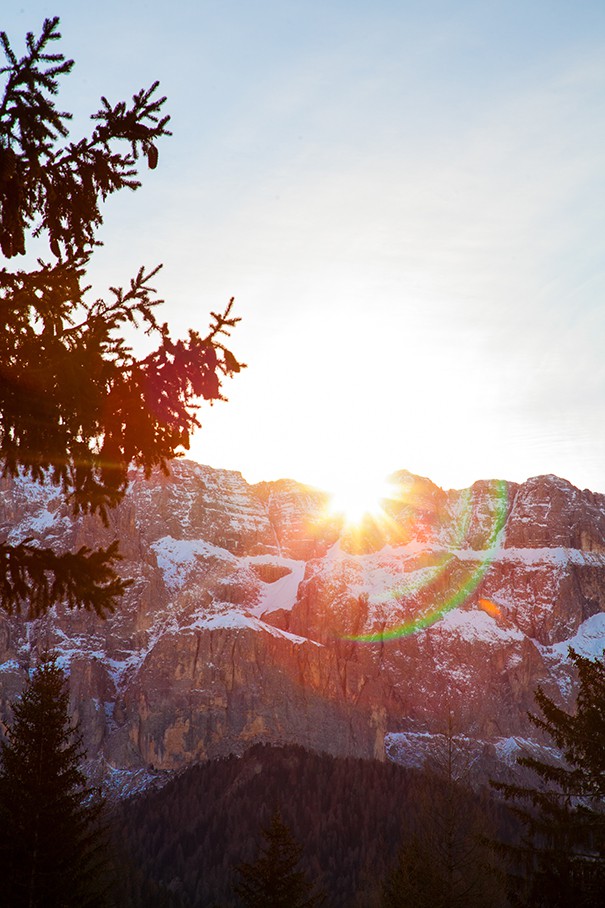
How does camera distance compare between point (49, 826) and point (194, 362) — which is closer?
point (194, 362)

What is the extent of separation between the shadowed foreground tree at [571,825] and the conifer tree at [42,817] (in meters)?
10.1

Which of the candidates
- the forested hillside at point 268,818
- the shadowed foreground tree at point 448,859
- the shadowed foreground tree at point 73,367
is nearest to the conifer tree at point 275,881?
the shadowed foreground tree at point 448,859

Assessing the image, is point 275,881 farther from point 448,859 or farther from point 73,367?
point 73,367

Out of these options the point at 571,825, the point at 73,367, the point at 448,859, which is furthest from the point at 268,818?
the point at 73,367

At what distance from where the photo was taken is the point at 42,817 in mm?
19812

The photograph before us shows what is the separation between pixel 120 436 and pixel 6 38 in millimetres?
3999

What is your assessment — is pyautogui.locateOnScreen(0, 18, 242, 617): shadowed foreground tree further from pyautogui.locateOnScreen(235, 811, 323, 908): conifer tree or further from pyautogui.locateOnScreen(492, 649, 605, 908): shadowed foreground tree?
pyautogui.locateOnScreen(235, 811, 323, 908): conifer tree

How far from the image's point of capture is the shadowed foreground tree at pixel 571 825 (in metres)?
16.7

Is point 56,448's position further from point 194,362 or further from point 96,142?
point 96,142

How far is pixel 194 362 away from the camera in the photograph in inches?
352

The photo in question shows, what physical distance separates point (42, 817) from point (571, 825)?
12.4 m

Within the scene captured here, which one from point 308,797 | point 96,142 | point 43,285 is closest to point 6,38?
point 96,142

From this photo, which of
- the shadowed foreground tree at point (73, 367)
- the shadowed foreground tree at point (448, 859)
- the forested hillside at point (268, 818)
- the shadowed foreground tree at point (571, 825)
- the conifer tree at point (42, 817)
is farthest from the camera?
the forested hillside at point (268, 818)

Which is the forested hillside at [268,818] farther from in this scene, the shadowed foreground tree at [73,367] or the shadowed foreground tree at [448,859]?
the shadowed foreground tree at [73,367]
